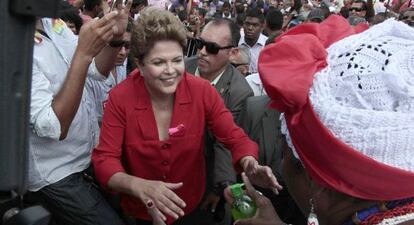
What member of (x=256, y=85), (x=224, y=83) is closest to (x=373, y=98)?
(x=224, y=83)

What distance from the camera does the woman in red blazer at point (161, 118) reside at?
243 centimetres

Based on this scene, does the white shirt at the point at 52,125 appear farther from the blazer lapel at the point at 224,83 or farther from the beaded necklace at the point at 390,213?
the beaded necklace at the point at 390,213

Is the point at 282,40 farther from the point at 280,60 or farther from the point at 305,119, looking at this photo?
the point at 305,119

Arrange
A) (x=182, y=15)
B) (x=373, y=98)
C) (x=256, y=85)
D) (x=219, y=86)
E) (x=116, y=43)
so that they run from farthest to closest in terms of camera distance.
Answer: (x=182, y=15) → (x=256, y=85) → (x=219, y=86) → (x=116, y=43) → (x=373, y=98)

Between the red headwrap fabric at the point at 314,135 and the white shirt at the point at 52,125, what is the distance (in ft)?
3.86

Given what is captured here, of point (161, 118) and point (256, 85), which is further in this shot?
point (256, 85)

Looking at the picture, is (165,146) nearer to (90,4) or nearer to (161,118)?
(161,118)

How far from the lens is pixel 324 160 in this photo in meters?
1.24

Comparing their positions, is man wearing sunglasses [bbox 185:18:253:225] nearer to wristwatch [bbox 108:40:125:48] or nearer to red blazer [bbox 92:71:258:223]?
red blazer [bbox 92:71:258:223]

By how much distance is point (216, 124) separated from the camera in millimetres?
2566

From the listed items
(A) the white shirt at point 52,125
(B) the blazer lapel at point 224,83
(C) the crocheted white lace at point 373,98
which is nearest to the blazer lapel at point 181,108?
(A) the white shirt at point 52,125

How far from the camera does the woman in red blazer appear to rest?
7.96 feet

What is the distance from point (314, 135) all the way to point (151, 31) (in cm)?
140

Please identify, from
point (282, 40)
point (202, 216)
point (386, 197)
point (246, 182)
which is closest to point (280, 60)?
point (282, 40)
